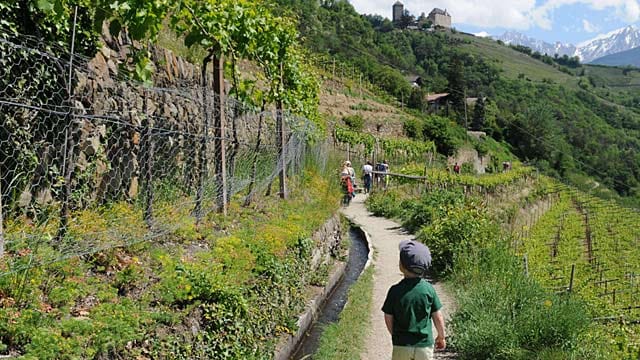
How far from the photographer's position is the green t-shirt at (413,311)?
4.48 meters

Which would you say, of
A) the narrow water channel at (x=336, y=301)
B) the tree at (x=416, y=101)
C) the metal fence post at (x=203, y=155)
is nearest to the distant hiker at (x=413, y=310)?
the narrow water channel at (x=336, y=301)

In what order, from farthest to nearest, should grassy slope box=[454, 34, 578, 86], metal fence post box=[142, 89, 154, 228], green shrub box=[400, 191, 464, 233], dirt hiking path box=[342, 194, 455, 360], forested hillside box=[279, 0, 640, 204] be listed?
grassy slope box=[454, 34, 578, 86], forested hillside box=[279, 0, 640, 204], green shrub box=[400, 191, 464, 233], dirt hiking path box=[342, 194, 455, 360], metal fence post box=[142, 89, 154, 228]

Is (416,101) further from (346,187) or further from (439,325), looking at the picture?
(439,325)

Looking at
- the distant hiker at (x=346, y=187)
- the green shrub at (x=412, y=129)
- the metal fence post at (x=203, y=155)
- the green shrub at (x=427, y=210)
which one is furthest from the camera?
the green shrub at (x=412, y=129)

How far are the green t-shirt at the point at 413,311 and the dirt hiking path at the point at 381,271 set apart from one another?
7.62ft

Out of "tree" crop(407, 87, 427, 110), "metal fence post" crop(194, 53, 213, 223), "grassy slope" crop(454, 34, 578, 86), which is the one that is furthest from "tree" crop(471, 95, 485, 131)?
"metal fence post" crop(194, 53, 213, 223)

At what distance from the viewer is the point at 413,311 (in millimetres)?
4473

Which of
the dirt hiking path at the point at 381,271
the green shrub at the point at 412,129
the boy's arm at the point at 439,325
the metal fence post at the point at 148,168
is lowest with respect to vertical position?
the dirt hiking path at the point at 381,271

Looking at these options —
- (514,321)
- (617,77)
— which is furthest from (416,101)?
(617,77)

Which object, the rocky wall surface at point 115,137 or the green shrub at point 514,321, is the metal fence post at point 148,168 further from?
the green shrub at point 514,321

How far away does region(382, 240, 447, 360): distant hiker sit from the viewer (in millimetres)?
4473

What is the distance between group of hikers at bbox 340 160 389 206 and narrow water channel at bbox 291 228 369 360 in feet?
15.6

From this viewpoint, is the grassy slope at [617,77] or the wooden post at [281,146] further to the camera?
the grassy slope at [617,77]

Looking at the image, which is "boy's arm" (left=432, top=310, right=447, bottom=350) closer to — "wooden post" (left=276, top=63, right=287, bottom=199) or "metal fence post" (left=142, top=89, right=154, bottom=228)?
"metal fence post" (left=142, top=89, right=154, bottom=228)
